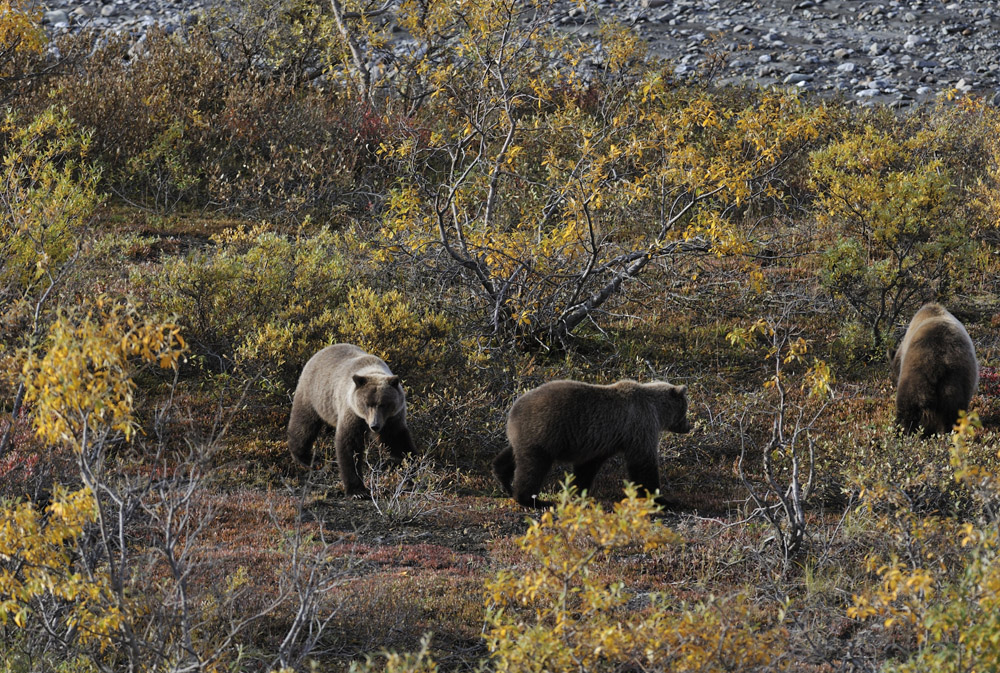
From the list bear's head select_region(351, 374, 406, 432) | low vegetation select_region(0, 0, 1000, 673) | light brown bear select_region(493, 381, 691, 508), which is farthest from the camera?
light brown bear select_region(493, 381, 691, 508)

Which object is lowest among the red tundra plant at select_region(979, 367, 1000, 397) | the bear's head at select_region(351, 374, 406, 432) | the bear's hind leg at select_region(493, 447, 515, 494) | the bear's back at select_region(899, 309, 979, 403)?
the red tundra plant at select_region(979, 367, 1000, 397)

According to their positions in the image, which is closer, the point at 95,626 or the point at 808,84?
the point at 95,626

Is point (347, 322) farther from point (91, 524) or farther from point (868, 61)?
point (868, 61)

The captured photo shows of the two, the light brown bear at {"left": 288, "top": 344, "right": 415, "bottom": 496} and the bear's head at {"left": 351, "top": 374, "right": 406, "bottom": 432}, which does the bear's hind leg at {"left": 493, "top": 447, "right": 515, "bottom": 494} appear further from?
the bear's head at {"left": 351, "top": 374, "right": 406, "bottom": 432}

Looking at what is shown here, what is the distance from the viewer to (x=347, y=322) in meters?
10.7

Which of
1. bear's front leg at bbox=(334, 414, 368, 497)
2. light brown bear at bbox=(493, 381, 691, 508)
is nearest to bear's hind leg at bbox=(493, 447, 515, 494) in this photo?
light brown bear at bbox=(493, 381, 691, 508)

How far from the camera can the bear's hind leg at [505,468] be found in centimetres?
902

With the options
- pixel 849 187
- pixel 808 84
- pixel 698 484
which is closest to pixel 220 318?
pixel 698 484

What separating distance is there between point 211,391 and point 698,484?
515 cm

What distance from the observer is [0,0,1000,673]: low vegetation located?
4707 millimetres

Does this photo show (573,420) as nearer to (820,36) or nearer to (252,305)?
(252,305)

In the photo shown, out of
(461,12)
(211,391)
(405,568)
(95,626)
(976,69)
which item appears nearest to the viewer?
(95,626)

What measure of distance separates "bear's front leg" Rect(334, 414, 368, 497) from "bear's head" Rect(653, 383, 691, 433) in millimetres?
2682

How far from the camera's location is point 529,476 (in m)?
8.58
